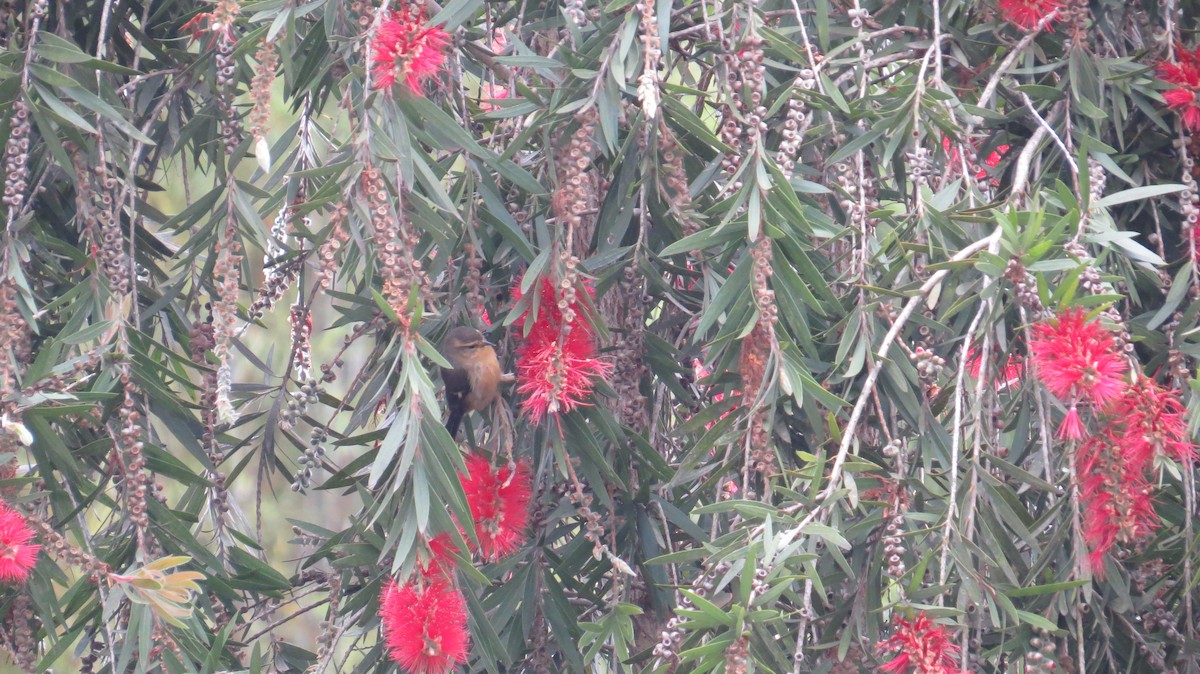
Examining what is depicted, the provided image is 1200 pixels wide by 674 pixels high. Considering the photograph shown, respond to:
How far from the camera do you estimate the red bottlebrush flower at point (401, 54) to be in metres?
1.97

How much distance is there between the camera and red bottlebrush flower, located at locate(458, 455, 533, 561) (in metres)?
2.43

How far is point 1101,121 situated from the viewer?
252 centimetres

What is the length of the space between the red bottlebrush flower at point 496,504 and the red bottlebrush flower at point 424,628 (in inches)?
12.8

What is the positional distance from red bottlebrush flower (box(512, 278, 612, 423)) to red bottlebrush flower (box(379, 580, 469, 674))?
0.42 m

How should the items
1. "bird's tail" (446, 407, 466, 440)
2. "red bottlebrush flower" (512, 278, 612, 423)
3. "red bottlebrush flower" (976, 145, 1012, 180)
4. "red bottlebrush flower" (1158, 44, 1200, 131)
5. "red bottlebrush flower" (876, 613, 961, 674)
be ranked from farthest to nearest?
1. "bird's tail" (446, 407, 466, 440)
2. "red bottlebrush flower" (976, 145, 1012, 180)
3. "red bottlebrush flower" (1158, 44, 1200, 131)
4. "red bottlebrush flower" (512, 278, 612, 423)
5. "red bottlebrush flower" (876, 613, 961, 674)

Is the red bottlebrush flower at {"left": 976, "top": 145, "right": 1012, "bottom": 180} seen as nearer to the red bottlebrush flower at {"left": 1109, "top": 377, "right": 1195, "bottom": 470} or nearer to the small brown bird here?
the red bottlebrush flower at {"left": 1109, "top": 377, "right": 1195, "bottom": 470}

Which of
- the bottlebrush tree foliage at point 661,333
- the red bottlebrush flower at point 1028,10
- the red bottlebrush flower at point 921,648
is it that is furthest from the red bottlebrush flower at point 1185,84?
the red bottlebrush flower at point 921,648

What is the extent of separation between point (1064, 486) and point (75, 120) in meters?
2.19

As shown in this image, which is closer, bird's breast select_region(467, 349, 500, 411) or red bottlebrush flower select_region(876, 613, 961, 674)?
red bottlebrush flower select_region(876, 613, 961, 674)

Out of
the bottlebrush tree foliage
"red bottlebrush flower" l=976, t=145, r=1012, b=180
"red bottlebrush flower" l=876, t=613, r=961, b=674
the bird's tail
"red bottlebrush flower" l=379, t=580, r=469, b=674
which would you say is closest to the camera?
"red bottlebrush flower" l=876, t=613, r=961, b=674

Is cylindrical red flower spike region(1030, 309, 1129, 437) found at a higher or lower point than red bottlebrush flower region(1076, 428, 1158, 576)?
→ higher

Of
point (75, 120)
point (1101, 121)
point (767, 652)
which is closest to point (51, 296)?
point (75, 120)

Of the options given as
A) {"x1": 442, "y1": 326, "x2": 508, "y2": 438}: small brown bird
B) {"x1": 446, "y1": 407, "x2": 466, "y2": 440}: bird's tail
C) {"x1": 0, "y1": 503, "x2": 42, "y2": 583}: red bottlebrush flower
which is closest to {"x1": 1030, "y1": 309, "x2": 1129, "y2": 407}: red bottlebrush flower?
{"x1": 442, "y1": 326, "x2": 508, "y2": 438}: small brown bird

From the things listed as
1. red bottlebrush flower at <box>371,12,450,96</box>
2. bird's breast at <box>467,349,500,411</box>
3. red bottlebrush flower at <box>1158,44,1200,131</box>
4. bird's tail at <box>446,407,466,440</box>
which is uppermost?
red bottlebrush flower at <box>371,12,450,96</box>
